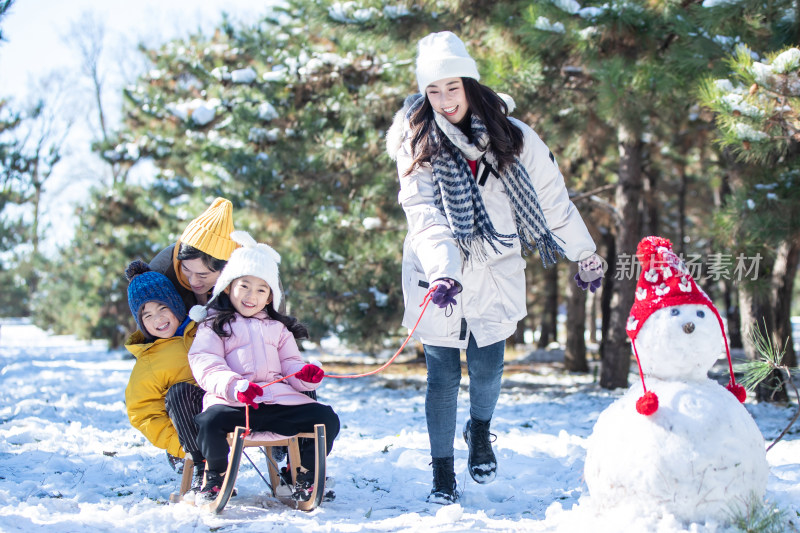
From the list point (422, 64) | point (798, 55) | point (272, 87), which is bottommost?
point (422, 64)

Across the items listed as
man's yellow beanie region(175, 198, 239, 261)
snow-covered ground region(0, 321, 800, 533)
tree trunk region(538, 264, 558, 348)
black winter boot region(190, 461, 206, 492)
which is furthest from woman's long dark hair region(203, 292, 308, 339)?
tree trunk region(538, 264, 558, 348)

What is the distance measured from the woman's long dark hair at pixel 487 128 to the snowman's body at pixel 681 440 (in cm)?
98

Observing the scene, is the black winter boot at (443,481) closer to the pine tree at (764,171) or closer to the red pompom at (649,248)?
the red pompom at (649,248)

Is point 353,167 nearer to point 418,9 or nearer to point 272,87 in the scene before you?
point 272,87

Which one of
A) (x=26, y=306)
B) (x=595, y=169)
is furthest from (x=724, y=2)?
(x=26, y=306)

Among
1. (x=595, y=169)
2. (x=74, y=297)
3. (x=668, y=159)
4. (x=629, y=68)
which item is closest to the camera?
(x=629, y=68)

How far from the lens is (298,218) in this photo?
814cm

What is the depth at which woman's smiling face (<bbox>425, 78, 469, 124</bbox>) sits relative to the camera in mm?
2848

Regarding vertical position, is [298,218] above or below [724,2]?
below

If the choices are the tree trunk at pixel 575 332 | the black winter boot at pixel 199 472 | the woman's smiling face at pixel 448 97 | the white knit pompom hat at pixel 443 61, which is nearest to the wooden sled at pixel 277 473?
the black winter boot at pixel 199 472

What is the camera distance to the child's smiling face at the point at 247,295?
2.94 m

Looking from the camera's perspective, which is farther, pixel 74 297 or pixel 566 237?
pixel 74 297

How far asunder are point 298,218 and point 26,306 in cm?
2714

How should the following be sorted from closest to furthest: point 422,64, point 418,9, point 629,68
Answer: point 422,64
point 629,68
point 418,9
